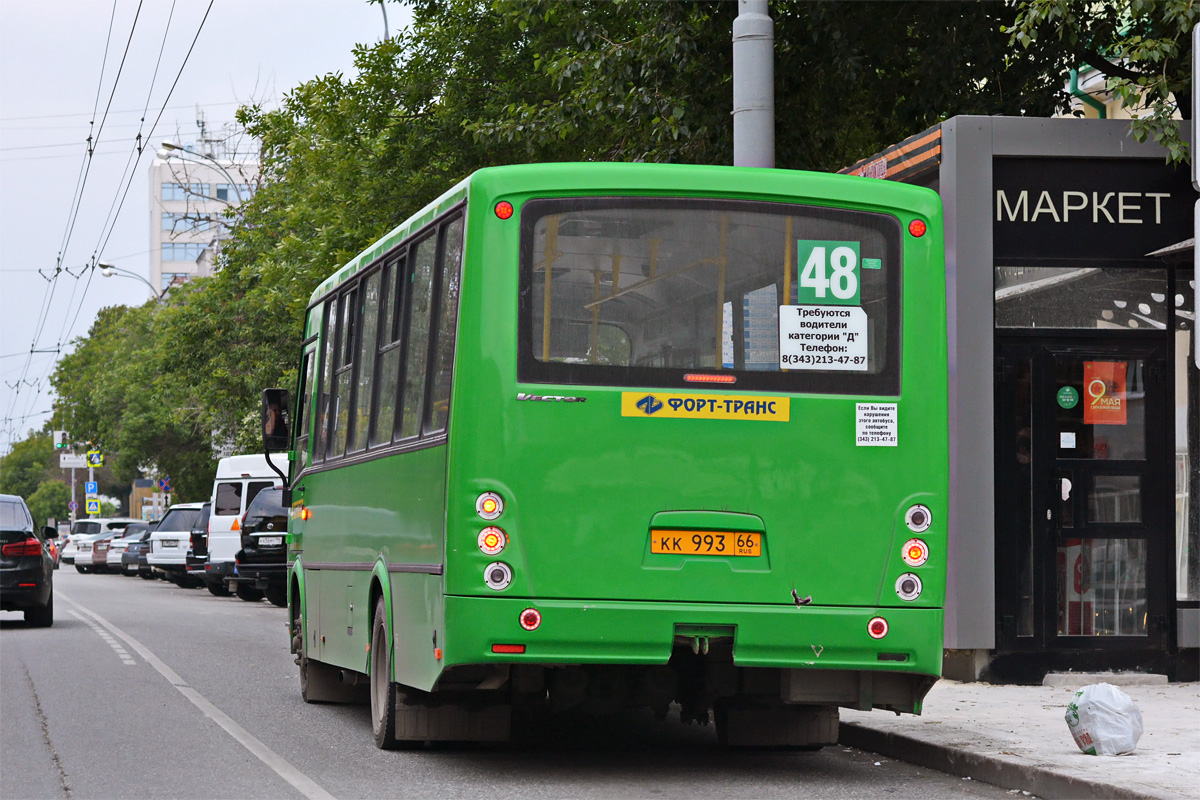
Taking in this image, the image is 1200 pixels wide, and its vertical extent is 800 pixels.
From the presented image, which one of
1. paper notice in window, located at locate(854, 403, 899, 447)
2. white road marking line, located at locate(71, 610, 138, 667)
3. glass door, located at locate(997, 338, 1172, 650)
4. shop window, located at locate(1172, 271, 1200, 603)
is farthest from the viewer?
white road marking line, located at locate(71, 610, 138, 667)

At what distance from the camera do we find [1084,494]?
13500 millimetres

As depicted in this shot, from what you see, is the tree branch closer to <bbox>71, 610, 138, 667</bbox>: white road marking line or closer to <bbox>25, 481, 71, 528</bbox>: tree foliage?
<bbox>71, 610, 138, 667</bbox>: white road marking line

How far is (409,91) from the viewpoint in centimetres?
2389

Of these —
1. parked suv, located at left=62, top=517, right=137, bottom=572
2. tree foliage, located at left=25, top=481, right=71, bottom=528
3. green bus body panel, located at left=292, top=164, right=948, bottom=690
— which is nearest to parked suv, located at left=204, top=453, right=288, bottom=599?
green bus body panel, located at left=292, top=164, right=948, bottom=690

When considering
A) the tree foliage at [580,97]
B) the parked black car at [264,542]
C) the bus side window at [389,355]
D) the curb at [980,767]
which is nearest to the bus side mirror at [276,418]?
the bus side window at [389,355]

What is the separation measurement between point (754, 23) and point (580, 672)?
5851mm

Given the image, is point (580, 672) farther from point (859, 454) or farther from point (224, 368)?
point (224, 368)

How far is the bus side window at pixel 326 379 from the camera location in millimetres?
12547

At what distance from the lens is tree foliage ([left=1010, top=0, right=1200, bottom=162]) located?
509 inches

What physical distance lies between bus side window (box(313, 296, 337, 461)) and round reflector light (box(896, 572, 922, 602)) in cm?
492

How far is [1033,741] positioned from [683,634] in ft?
7.92

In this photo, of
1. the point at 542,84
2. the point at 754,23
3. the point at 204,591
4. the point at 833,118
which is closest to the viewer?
the point at 754,23

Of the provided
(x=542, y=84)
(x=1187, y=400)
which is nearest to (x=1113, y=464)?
(x=1187, y=400)

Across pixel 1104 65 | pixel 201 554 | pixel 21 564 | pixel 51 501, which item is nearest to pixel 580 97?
pixel 1104 65
